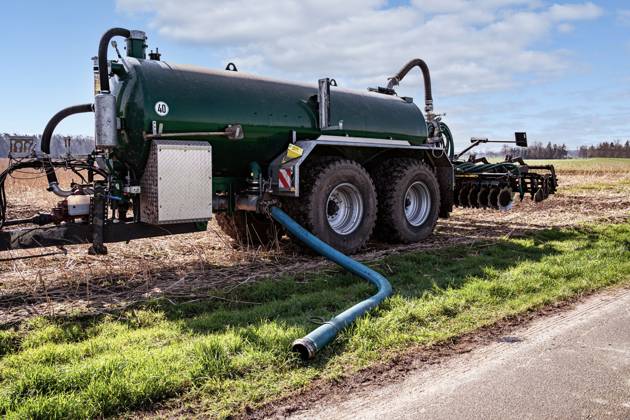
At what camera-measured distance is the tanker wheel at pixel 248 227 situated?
29.3 feet

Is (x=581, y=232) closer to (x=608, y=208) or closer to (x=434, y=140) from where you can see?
(x=434, y=140)

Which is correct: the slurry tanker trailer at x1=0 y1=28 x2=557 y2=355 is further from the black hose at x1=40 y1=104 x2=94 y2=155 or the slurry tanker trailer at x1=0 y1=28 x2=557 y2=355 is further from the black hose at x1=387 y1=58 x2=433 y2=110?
the black hose at x1=387 y1=58 x2=433 y2=110

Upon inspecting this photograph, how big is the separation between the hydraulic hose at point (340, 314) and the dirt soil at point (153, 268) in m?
0.37

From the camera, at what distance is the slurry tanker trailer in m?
6.68

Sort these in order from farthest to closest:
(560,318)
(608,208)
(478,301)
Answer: (608,208) → (478,301) → (560,318)

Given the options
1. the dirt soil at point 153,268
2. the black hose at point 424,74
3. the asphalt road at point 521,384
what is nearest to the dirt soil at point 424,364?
the asphalt road at point 521,384

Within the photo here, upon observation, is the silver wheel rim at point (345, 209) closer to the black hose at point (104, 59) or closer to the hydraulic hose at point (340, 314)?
the hydraulic hose at point (340, 314)

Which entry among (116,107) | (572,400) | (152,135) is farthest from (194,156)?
(572,400)

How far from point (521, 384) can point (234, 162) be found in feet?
16.6

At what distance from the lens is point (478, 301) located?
220 inches

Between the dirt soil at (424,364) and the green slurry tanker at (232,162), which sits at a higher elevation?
the green slurry tanker at (232,162)

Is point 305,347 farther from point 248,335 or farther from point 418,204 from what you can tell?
point 418,204

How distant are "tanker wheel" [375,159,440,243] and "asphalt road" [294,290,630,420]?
448 cm

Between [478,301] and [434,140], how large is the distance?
18.4 feet
